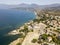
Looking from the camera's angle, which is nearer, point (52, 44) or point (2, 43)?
point (52, 44)

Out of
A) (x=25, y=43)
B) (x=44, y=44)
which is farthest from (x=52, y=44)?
(x=25, y=43)

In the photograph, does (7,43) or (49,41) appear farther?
(7,43)

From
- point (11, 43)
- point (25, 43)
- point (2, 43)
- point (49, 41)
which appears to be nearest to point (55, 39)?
point (49, 41)

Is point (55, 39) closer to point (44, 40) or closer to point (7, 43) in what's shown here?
point (44, 40)

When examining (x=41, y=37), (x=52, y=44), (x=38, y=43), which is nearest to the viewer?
(x=52, y=44)

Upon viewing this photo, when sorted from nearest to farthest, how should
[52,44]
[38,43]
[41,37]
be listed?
[52,44] → [38,43] → [41,37]

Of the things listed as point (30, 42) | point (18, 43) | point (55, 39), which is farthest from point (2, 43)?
point (55, 39)

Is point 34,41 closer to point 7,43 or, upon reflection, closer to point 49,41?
point 49,41
